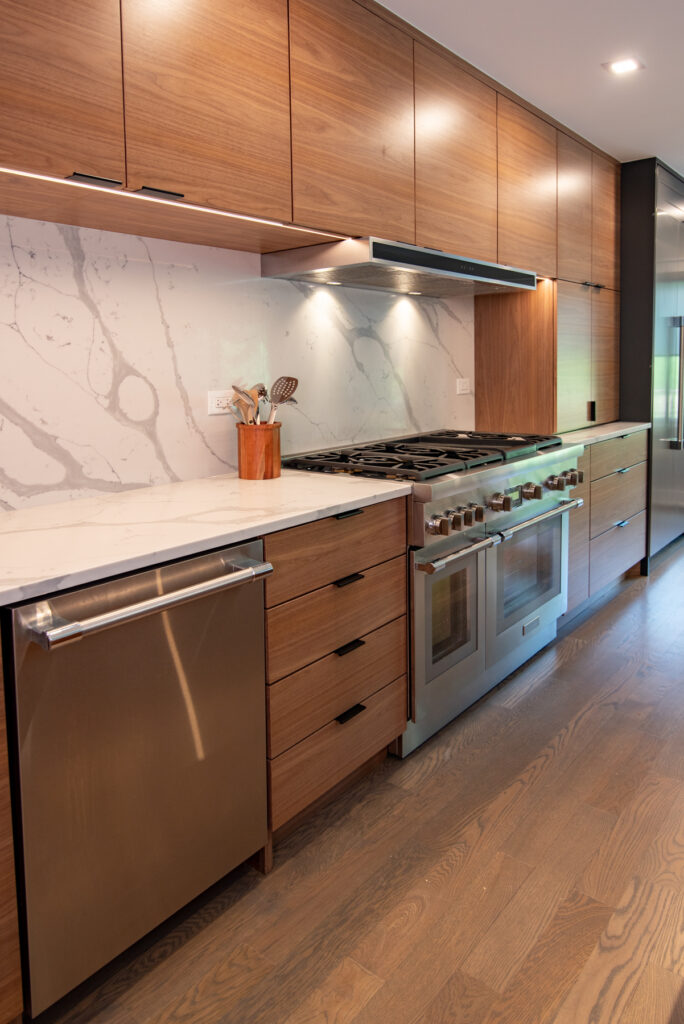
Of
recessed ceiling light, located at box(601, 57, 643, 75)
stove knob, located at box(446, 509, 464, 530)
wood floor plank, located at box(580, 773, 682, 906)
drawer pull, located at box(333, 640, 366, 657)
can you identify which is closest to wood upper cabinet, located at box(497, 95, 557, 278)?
recessed ceiling light, located at box(601, 57, 643, 75)

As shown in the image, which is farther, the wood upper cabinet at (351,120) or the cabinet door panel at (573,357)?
the cabinet door panel at (573,357)

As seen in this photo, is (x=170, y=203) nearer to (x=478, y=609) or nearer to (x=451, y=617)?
(x=451, y=617)

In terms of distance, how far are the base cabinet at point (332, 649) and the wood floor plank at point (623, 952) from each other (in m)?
0.74

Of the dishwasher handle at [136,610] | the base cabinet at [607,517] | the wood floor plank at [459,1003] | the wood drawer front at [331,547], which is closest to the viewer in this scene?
the dishwasher handle at [136,610]

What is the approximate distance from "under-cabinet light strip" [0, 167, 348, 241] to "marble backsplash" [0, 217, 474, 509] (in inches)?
13.0

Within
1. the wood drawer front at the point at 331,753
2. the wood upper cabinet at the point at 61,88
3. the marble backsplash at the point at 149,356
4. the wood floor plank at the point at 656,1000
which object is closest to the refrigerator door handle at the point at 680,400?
the marble backsplash at the point at 149,356

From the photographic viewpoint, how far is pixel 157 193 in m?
1.71

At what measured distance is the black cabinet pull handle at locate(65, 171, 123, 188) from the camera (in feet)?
5.05

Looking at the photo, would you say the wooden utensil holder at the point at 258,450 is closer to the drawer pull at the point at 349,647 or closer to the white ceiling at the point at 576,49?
the drawer pull at the point at 349,647

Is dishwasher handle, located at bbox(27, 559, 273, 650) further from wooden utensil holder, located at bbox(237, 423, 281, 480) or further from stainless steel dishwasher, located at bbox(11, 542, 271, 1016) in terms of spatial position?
wooden utensil holder, located at bbox(237, 423, 281, 480)

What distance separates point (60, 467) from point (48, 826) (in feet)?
3.17

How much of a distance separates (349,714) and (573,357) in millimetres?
2422

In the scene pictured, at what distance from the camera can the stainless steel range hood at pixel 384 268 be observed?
2287 millimetres

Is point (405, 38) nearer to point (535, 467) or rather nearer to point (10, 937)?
point (535, 467)
